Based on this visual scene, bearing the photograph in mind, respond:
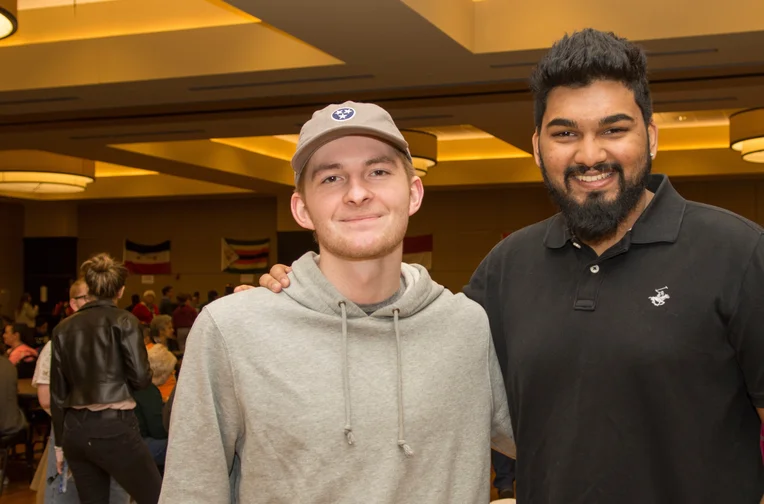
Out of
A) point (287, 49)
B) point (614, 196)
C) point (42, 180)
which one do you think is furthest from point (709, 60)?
point (42, 180)

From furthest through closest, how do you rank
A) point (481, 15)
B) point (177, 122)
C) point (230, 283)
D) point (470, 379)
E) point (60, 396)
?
point (230, 283), point (177, 122), point (481, 15), point (60, 396), point (470, 379)

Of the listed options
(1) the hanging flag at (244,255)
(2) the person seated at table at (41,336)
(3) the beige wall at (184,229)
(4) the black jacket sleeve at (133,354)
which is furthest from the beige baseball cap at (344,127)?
(3) the beige wall at (184,229)

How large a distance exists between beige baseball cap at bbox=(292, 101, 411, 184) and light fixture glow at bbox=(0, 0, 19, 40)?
4.06 m

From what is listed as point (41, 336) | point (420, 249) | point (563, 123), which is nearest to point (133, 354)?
point (563, 123)

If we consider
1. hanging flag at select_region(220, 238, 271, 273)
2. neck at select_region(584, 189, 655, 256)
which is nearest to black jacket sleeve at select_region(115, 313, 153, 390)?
neck at select_region(584, 189, 655, 256)

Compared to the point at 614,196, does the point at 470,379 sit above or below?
below

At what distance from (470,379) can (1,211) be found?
1965cm

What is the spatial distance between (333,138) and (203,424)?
0.61m

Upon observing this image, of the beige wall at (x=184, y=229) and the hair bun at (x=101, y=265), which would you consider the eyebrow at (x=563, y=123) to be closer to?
the hair bun at (x=101, y=265)

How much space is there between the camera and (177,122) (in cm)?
Answer: 919

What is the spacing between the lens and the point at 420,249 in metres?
16.6

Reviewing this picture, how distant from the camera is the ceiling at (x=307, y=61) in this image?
19.5ft

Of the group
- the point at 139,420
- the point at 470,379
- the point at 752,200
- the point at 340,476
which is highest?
the point at 752,200

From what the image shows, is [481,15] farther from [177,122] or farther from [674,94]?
[177,122]
